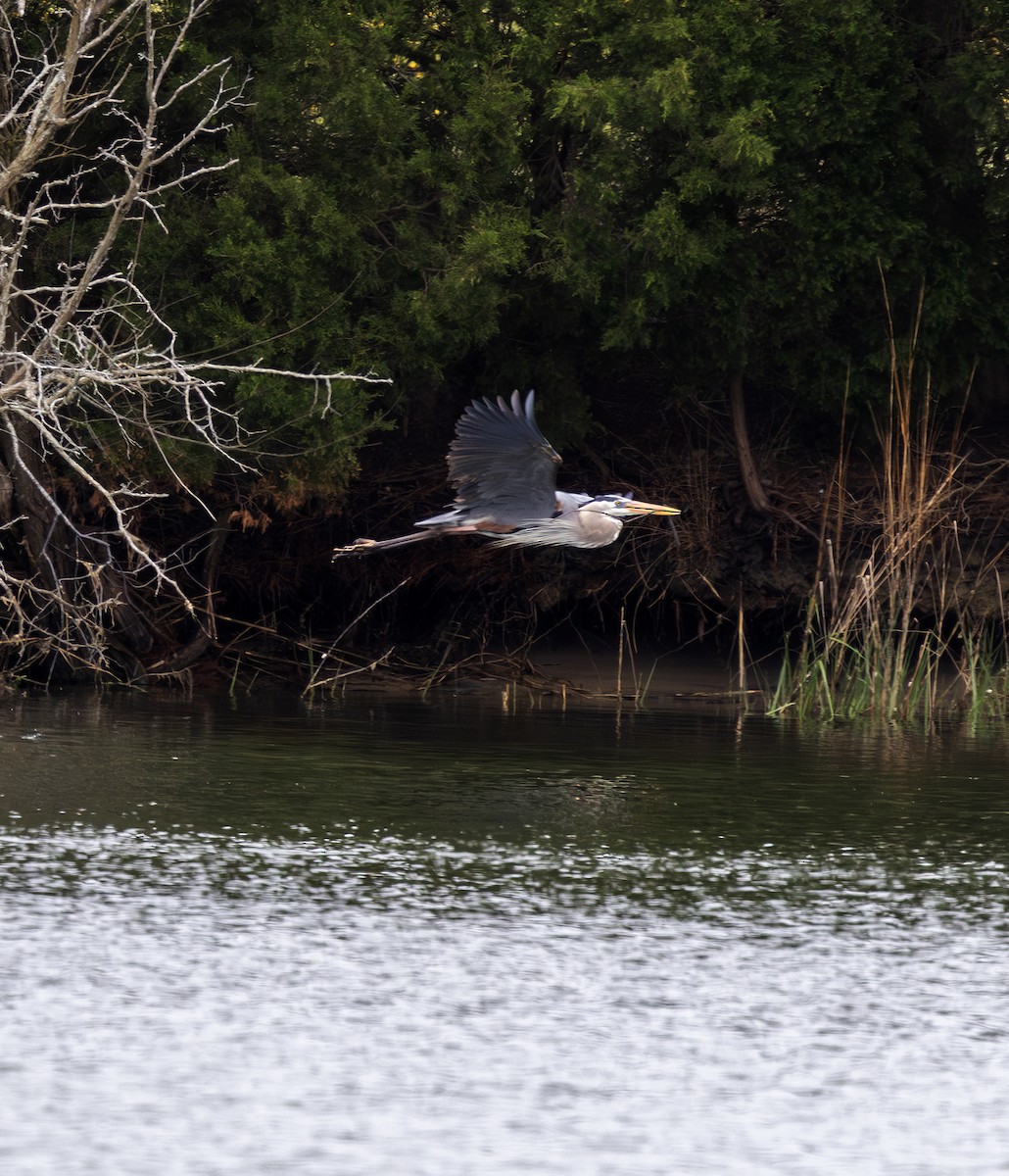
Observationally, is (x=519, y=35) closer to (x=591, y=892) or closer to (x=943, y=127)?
(x=943, y=127)

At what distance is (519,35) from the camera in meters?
14.8

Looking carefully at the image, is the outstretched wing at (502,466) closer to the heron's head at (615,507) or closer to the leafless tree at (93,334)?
the heron's head at (615,507)

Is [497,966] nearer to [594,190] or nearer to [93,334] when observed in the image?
[93,334]

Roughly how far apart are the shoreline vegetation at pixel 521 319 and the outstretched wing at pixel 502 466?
3.85 ft

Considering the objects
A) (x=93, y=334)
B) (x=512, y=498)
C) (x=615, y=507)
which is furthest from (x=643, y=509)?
(x=93, y=334)

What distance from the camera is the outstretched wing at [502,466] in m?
12.8

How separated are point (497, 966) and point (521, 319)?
10.2 meters

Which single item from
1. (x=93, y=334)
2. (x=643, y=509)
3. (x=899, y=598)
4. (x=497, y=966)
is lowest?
(x=497, y=966)

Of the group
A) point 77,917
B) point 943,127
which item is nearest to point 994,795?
point 77,917

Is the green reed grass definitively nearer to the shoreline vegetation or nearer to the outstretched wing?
the shoreline vegetation

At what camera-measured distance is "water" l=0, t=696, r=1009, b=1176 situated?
14.2 ft

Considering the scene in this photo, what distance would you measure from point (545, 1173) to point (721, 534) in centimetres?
1244

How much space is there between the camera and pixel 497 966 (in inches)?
230

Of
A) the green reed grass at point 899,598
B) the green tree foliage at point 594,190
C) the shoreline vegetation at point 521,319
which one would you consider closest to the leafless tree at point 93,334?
the shoreline vegetation at point 521,319
